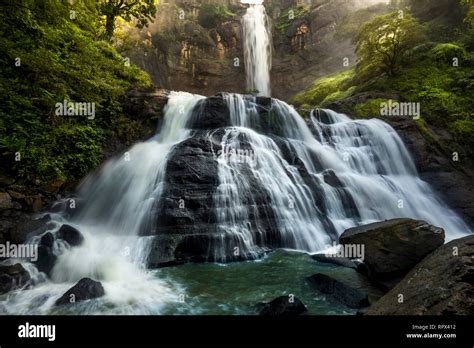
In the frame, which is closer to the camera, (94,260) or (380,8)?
(94,260)

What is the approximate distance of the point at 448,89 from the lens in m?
16.6

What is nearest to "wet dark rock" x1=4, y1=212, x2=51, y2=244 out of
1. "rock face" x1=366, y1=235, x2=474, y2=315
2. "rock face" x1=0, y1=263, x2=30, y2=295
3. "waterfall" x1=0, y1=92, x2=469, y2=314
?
"waterfall" x1=0, y1=92, x2=469, y2=314

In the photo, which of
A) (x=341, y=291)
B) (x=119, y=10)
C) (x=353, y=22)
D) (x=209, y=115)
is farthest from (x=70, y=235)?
(x=353, y=22)

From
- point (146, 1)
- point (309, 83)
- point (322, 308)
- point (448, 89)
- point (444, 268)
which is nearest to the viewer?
point (444, 268)

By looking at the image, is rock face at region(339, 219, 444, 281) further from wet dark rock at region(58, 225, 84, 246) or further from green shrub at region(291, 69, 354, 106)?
green shrub at region(291, 69, 354, 106)

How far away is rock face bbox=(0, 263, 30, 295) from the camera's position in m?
6.21

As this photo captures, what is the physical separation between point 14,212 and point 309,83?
30231 millimetres

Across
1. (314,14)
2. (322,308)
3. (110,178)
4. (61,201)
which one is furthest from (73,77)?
(314,14)

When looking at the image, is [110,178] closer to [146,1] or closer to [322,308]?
[322,308]

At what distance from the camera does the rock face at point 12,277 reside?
20.4 ft

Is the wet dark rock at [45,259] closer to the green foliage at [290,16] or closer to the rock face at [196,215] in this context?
the rock face at [196,215]

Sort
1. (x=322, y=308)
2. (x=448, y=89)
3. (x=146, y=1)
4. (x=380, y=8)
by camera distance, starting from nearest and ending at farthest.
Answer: (x=322, y=308)
(x=448, y=89)
(x=146, y=1)
(x=380, y=8)

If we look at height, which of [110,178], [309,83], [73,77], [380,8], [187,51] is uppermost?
[380,8]

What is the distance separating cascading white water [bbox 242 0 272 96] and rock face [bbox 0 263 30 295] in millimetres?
28163
